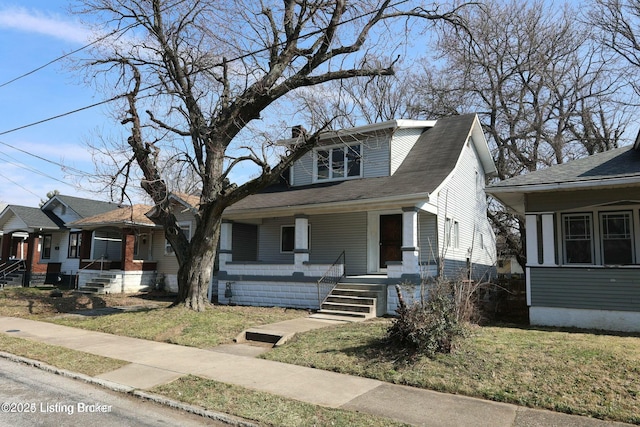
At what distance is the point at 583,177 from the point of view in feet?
38.2

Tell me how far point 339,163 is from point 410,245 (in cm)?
609

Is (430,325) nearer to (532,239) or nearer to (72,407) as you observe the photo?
(72,407)

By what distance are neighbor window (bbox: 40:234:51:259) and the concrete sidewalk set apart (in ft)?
69.4

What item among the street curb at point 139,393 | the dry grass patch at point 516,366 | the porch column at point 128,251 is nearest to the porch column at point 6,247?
the porch column at point 128,251

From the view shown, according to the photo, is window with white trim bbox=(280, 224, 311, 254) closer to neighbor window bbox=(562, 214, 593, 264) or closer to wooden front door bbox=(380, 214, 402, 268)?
wooden front door bbox=(380, 214, 402, 268)

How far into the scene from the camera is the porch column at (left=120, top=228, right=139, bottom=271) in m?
22.8

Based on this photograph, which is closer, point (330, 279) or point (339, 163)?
point (330, 279)

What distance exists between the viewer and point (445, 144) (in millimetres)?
17922

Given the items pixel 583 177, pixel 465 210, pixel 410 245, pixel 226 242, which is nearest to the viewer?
pixel 583 177

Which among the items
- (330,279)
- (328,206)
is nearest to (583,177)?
(328,206)

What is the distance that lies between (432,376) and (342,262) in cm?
1026

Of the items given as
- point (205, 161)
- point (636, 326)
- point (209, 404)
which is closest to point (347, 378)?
point (209, 404)

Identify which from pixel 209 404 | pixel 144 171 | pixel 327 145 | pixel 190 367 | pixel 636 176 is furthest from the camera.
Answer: pixel 327 145

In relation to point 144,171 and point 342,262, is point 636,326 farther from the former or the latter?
point 144,171
